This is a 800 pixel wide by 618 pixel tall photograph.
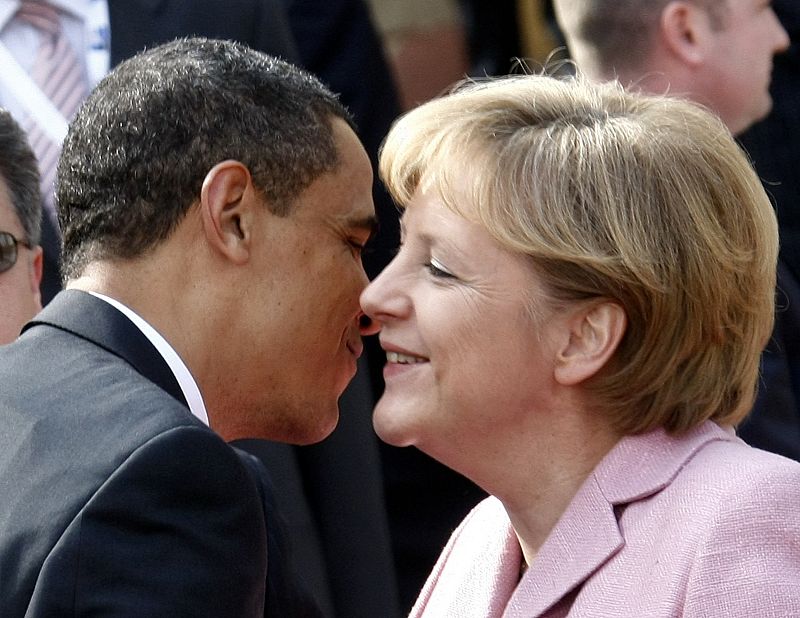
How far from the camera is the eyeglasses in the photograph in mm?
2939

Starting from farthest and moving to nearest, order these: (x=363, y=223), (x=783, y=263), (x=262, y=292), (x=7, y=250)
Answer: (x=783, y=263), (x=7, y=250), (x=363, y=223), (x=262, y=292)

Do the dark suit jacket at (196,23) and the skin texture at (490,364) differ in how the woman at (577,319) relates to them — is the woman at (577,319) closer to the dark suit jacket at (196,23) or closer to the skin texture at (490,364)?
the skin texture at (490,364)

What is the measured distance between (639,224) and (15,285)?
1303mm

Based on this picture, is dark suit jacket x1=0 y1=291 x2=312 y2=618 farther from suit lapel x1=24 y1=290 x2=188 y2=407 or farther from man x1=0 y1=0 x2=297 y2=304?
man x1=0 y1=0 x2=297 y2=304

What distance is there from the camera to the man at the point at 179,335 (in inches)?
79.9

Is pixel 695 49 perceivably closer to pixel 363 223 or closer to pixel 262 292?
pixel 363 223

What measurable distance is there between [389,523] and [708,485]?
201 cm

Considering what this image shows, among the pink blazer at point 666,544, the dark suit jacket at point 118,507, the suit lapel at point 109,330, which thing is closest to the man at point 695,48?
the pink blazer at point 666,544

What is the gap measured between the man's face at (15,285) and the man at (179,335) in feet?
1.13

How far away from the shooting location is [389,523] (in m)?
4.09

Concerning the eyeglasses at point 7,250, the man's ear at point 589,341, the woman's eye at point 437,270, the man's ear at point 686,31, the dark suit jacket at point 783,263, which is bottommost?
the dark suit jacket at point 783,263

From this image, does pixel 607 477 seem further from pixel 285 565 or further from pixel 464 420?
pixel 285 565

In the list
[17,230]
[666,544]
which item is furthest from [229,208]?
[666,544]

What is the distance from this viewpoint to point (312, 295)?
2.75 m
